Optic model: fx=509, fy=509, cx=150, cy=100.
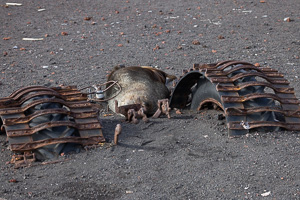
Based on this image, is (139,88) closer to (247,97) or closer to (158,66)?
(247,97)

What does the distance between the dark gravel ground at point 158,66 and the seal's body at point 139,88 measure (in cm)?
32

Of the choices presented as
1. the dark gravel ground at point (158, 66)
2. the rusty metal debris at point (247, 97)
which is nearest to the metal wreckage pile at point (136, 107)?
the rusty metal debris at point (247, 97)

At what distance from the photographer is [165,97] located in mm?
6762

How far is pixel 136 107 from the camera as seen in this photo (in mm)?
6195

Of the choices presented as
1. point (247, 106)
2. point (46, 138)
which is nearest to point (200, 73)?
point (247, 106)

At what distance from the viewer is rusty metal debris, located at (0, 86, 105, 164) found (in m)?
4.93

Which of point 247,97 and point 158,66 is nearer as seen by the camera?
point 247,97

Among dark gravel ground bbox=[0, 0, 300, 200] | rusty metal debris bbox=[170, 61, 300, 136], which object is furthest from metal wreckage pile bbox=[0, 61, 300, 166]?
dark gravel ground bbox=[0, 0, 300, 200]

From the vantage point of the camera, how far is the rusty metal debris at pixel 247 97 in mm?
5375

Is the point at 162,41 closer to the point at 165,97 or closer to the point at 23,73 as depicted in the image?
the point at 23,73

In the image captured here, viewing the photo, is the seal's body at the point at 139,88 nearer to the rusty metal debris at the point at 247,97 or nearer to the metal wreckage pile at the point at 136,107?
the metal wreckage pile at the point at 136,107

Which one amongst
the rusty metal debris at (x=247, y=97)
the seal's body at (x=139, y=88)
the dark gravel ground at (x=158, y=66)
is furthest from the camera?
the seal's body at (x=139, y=88)

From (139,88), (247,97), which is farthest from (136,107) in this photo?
(247,97)

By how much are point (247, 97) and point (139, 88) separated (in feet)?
5.33
